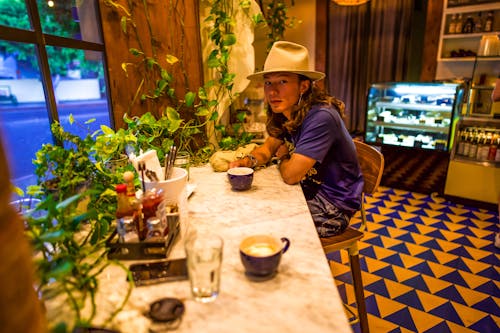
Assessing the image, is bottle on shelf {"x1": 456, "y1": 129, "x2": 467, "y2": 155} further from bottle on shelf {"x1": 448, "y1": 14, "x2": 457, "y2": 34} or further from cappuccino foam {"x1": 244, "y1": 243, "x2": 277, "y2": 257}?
cappuccino foam {"x1": 244, "y1": 243, "x2": 277, "y2": 257}

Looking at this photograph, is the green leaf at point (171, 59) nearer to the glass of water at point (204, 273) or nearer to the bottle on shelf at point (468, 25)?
the glass of water at point (204, 273)

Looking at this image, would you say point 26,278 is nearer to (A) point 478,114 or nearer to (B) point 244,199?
(B) point 244,199

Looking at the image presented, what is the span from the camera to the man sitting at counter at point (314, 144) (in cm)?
152

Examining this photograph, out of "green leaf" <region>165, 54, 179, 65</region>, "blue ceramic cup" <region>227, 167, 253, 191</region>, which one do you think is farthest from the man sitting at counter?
"green leaf" <region>165, 54, 179, 65</region>

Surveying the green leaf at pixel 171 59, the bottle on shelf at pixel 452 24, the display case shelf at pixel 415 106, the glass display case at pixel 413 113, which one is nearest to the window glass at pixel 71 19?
the green leaf at pixel 171 59

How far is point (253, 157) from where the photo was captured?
1778 mm

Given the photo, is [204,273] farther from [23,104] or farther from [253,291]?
[23,104]

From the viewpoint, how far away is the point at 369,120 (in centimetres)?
409

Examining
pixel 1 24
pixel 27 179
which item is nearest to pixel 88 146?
pixel 27 179

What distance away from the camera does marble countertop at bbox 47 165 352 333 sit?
0.68m

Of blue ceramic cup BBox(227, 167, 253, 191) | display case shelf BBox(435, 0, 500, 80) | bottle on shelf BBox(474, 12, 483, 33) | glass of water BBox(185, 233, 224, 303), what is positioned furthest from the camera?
bottle on shelf BBox(474, 12, 483, 33)

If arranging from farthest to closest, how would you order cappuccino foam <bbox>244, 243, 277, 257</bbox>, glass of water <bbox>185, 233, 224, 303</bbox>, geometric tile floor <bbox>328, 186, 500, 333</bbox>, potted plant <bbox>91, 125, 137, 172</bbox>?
geometric tile floor <bbox>328, 186, 500, 333</bbox>, potted plant <bbox>91, 125, 137, 172</bbox>, cappuccino foam <bbox>244, 243, 277, 257</bbox>, glass of water <bbox>185, 233, 224, 303</bbox>

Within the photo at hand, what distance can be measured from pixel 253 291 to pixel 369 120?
3.77 metres

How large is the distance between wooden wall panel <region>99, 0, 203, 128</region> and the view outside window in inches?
2.8
